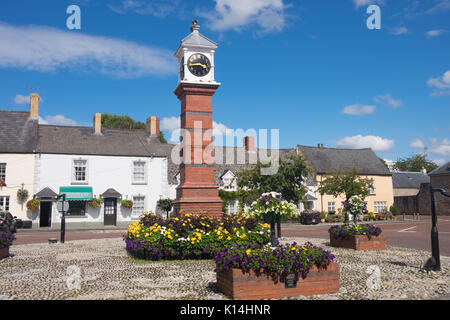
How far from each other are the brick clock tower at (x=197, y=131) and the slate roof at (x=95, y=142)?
21032 mm

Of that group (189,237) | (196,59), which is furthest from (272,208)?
(196,59)

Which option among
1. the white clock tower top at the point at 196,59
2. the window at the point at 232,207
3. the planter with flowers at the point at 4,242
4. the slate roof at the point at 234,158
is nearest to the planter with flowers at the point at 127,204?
the slate roof at the point at 234,158

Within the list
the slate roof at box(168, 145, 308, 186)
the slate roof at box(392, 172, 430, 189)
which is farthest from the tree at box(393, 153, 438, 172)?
the slate roof at box(168, 145, 308, 186)

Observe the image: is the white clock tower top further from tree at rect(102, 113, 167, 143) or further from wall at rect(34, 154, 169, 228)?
tree at rect(102, 113, 167, 143)

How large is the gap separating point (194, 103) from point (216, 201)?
3.77 metres

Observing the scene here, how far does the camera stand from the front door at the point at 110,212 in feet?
107

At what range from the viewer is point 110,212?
3294 cm

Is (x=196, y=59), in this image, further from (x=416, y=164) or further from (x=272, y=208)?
(x=416, y=164)

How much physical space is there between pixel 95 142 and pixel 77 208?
6.25m

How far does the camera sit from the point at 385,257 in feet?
40.3

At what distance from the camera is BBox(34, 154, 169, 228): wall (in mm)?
31516

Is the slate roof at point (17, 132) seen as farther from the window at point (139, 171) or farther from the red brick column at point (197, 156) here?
the red brick column at point (197, 156)

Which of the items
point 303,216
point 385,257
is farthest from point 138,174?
point 385,257
